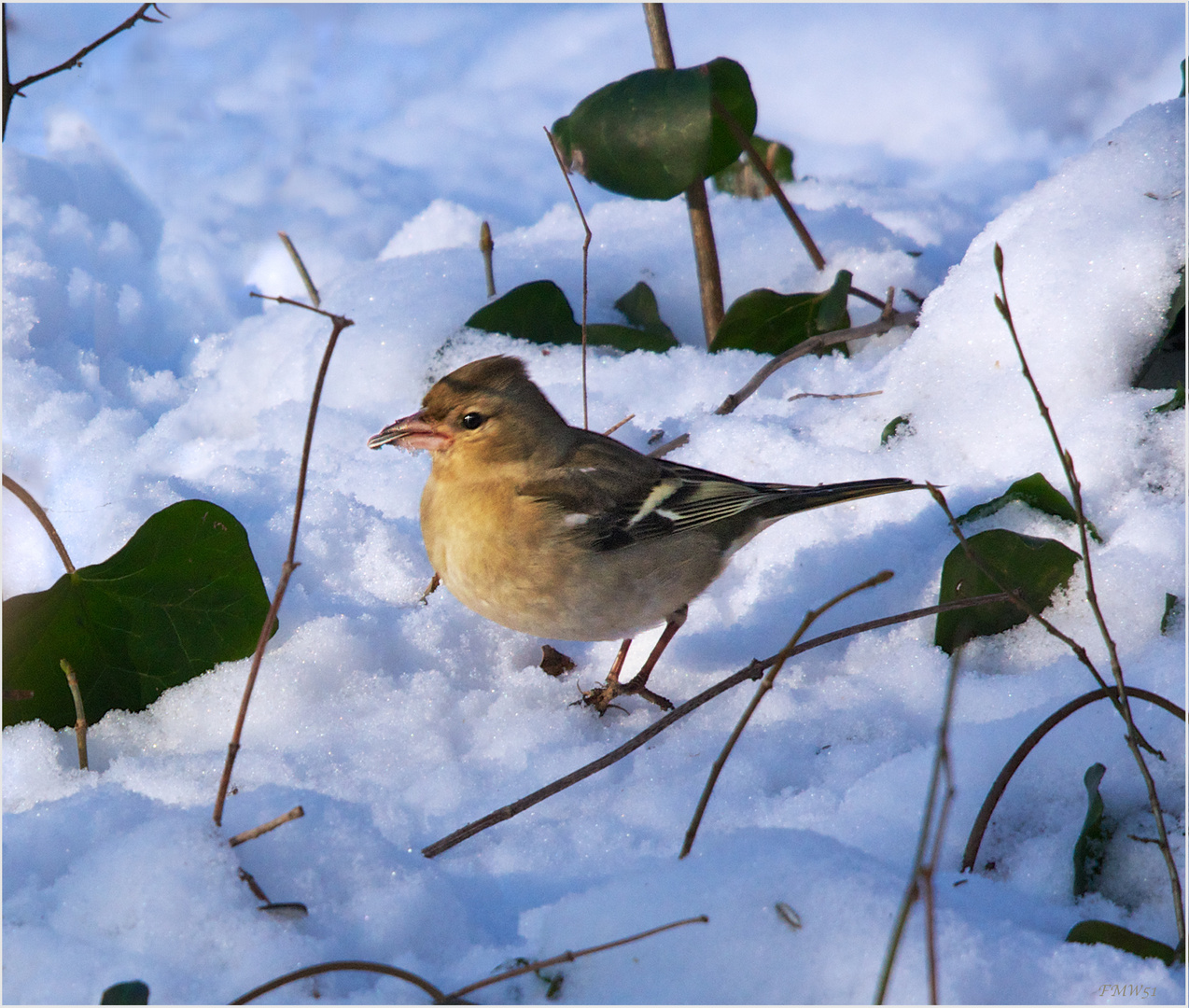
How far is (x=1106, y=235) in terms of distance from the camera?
Result: 126 inches

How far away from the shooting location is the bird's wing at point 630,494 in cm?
293

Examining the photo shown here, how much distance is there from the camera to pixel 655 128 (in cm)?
382

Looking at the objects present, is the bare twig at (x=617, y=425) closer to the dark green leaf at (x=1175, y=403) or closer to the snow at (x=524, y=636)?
the snow at (x=524, y=636)

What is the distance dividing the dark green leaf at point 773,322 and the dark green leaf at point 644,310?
0.37 m

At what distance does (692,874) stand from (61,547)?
181cm

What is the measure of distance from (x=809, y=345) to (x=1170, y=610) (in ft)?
5.95

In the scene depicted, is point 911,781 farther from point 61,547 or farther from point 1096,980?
point 61,547

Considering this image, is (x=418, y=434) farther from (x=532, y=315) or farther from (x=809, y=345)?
(x=809, y=345)

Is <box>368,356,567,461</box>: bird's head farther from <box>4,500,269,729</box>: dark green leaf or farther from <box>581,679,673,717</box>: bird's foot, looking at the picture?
<box>581,679,673,717</box>: bird's foot

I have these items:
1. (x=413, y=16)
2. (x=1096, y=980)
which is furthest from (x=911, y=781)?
(x=413, y=16)

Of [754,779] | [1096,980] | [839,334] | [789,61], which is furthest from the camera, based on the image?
[789,61]

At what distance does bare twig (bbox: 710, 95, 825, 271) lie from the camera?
3.89m

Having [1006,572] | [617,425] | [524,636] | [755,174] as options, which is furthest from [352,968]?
[755,174]

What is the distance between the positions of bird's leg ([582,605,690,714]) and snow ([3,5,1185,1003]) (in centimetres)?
6
